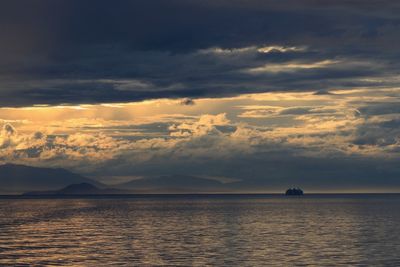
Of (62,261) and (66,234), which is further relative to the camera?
(66,234)

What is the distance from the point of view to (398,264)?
7769cm

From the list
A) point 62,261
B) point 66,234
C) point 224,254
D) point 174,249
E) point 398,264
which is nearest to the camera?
point 398,264

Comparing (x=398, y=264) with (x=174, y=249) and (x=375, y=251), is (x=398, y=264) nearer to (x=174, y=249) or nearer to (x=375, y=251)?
Answer: (x=375, y=251)

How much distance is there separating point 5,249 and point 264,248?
3575 centimetres

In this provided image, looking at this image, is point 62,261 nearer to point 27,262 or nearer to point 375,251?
point 27,262

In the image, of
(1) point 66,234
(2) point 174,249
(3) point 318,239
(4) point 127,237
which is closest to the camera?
(2) point 174,249

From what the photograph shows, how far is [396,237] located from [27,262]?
61.1m

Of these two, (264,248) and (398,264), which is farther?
(264,248)

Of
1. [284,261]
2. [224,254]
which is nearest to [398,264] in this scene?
[284,261]

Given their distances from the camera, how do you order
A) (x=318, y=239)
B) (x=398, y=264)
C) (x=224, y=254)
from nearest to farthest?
(x=398, y=264)
(x=224, y=254)
(x=318, y=239)

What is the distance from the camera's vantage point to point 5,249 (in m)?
97.4

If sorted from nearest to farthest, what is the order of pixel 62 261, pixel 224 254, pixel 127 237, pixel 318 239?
pixel 62 261
pixel 224 254
pixel 318 239
pixel 127 237

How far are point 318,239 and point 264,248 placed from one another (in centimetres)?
1698

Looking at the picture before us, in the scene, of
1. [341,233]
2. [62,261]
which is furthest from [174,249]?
[341,233]
